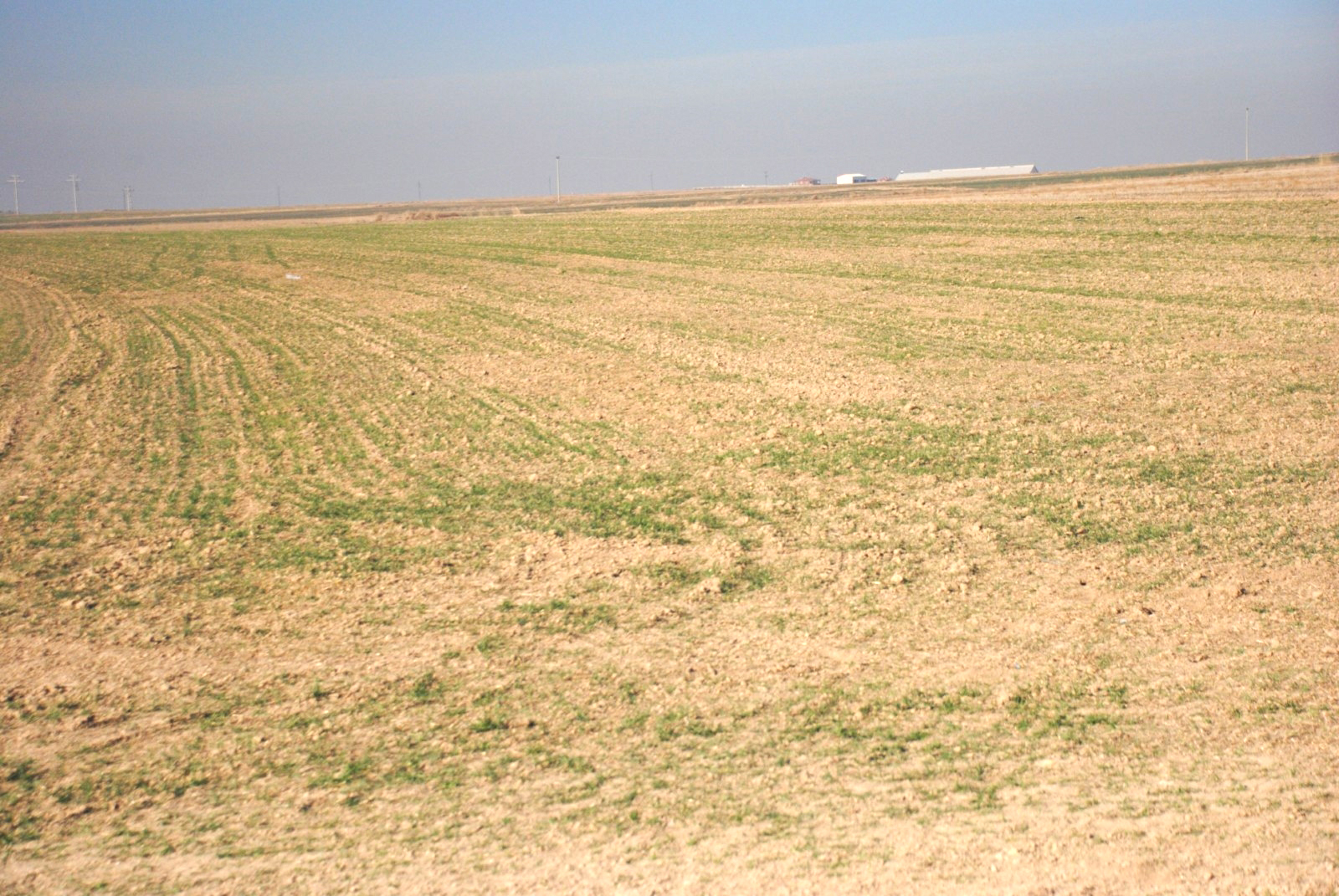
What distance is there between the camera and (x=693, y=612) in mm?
6633

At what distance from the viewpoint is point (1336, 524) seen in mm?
7449

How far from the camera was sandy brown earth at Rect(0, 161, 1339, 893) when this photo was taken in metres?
4.30

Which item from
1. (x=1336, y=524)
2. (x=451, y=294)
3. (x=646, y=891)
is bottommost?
(x=646, y=891)

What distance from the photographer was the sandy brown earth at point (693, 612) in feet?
14.1

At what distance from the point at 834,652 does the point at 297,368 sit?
11.2 m

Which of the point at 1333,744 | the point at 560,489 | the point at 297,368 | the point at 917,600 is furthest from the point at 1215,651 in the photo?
the point at 297,368

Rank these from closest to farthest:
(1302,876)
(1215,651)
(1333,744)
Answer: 1. (1302,876)
2. (1333,744)
3. (1215,651)

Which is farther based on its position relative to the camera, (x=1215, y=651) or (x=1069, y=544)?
(x=1069, y=544)

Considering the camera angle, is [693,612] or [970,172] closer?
[693,612]

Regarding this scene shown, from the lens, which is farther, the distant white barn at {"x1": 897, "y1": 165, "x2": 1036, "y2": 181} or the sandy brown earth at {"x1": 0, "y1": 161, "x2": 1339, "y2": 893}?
the distant white barn at {"x1": 897, "y1": 165, "x2": 1036, "y2": 181}

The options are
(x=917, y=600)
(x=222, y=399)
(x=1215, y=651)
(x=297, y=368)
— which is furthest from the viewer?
(x=297, y=368)

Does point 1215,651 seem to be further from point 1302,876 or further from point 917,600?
point 1302,876

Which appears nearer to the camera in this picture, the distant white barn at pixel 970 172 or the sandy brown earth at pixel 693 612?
the sandy brown earth at pixel 693 612

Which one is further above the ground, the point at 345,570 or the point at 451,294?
the point at 451,294
